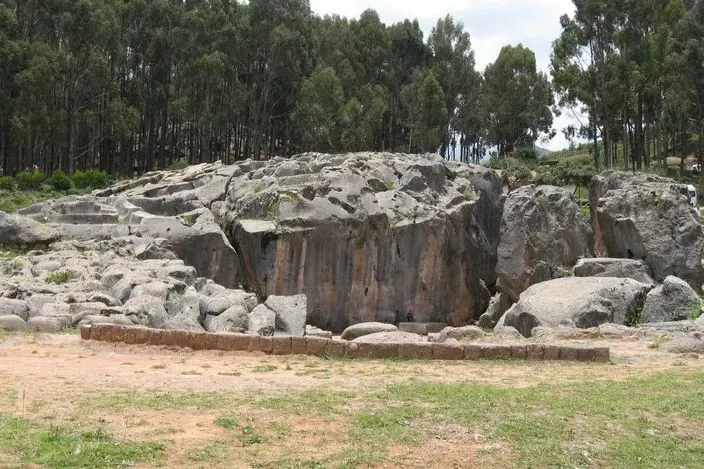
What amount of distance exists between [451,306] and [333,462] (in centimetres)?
2375

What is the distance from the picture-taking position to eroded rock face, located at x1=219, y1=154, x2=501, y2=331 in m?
27.1

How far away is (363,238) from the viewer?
28.2 meters

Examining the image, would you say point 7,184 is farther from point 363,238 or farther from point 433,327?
point 433,327

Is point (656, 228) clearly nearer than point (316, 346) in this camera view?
No

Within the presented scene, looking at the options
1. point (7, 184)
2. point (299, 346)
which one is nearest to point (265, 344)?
point (299, 346)

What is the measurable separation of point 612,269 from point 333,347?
15.0m

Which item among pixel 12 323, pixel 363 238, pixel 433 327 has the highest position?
pixel 363 238

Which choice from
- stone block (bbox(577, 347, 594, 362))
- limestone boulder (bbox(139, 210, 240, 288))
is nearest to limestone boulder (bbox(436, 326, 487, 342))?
stone block (bbox(577, 347, 594, 362))

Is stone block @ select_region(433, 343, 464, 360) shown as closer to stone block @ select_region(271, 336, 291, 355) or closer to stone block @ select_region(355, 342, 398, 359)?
stone block @ select_region(355, 342, 398, 359)

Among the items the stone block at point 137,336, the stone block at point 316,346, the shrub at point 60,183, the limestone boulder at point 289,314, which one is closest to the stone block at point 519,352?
the stone block at point 316,346

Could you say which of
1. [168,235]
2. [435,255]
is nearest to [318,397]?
[168,235]

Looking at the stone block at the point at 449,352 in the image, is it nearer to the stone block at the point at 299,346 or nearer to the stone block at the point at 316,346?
the stone block at the point at 316,346

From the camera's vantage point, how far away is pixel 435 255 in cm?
2973

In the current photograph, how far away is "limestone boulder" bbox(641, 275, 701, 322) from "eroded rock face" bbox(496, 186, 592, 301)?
9441mm
